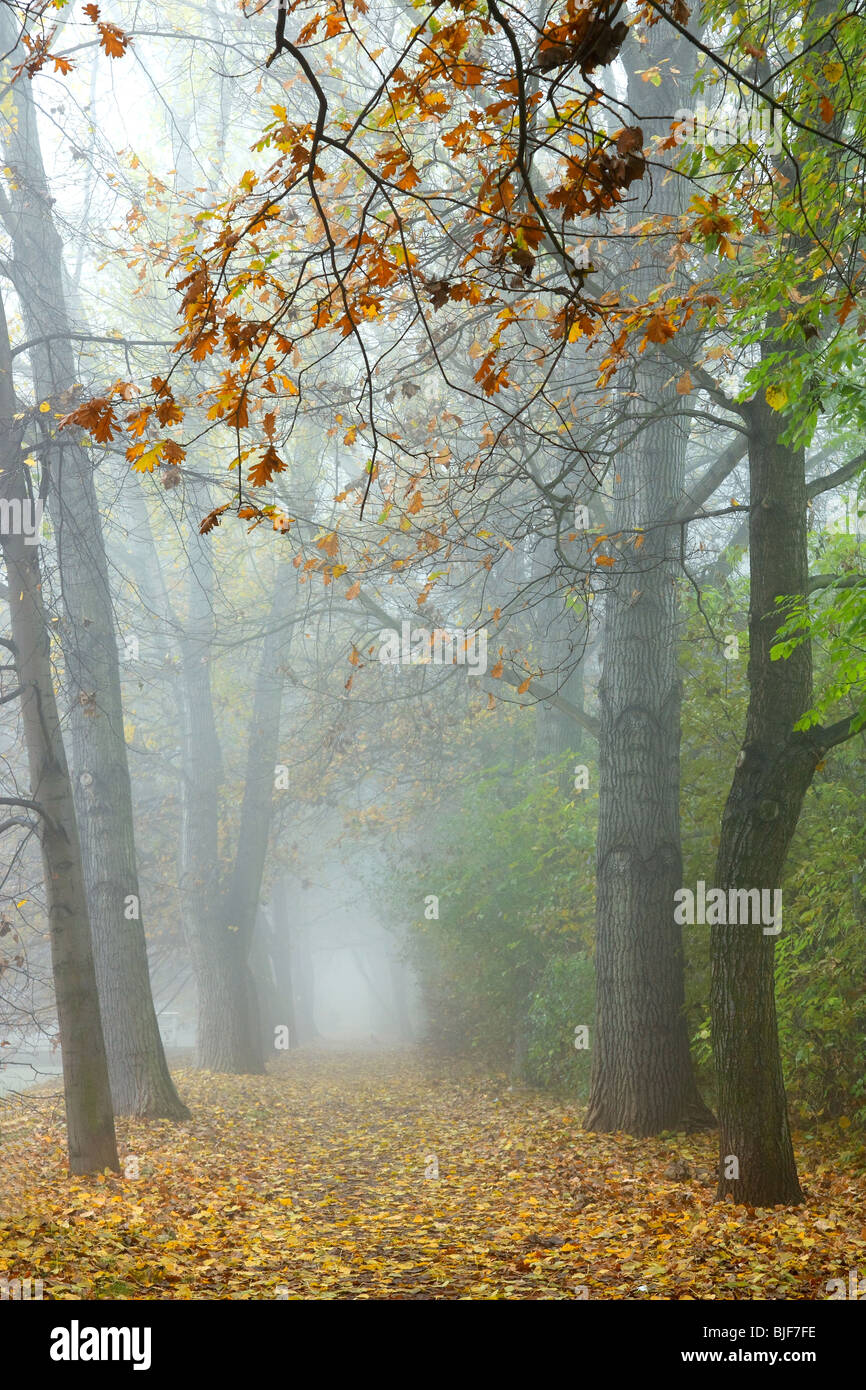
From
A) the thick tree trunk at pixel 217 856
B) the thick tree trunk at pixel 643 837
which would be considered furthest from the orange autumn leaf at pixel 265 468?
the thick tree trunk at pixel 217 856

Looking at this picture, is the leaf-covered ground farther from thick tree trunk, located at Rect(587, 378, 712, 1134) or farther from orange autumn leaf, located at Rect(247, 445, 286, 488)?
orange autumn leaf, located at Rect(247, 445, 286, 488)

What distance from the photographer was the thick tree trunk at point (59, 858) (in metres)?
7.62

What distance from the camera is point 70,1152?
25.3 feet

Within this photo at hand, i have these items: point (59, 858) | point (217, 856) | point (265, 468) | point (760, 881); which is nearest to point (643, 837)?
point (760, 881)

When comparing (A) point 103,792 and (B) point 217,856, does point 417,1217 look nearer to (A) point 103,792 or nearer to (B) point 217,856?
(A) point 103,792

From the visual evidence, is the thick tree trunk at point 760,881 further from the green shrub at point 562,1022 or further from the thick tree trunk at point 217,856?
the thick tree trunk at point 217,856

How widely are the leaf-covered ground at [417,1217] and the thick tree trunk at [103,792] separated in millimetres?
694

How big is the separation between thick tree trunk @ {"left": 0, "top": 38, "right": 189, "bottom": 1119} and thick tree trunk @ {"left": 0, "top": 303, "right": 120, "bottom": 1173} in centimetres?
208

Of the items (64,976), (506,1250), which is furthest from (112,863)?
(506,1250)

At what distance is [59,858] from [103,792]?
3.44 m

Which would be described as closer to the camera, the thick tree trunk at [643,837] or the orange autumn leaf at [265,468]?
the orange autumn leaf at [265,468]

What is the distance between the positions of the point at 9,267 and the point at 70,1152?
24.3 ft

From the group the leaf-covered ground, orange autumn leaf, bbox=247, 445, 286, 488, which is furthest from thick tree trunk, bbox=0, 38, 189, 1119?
orange autumn leaf, bbox=247, 445, 286, 488

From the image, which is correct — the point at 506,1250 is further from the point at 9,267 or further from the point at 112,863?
the point at 9,267
